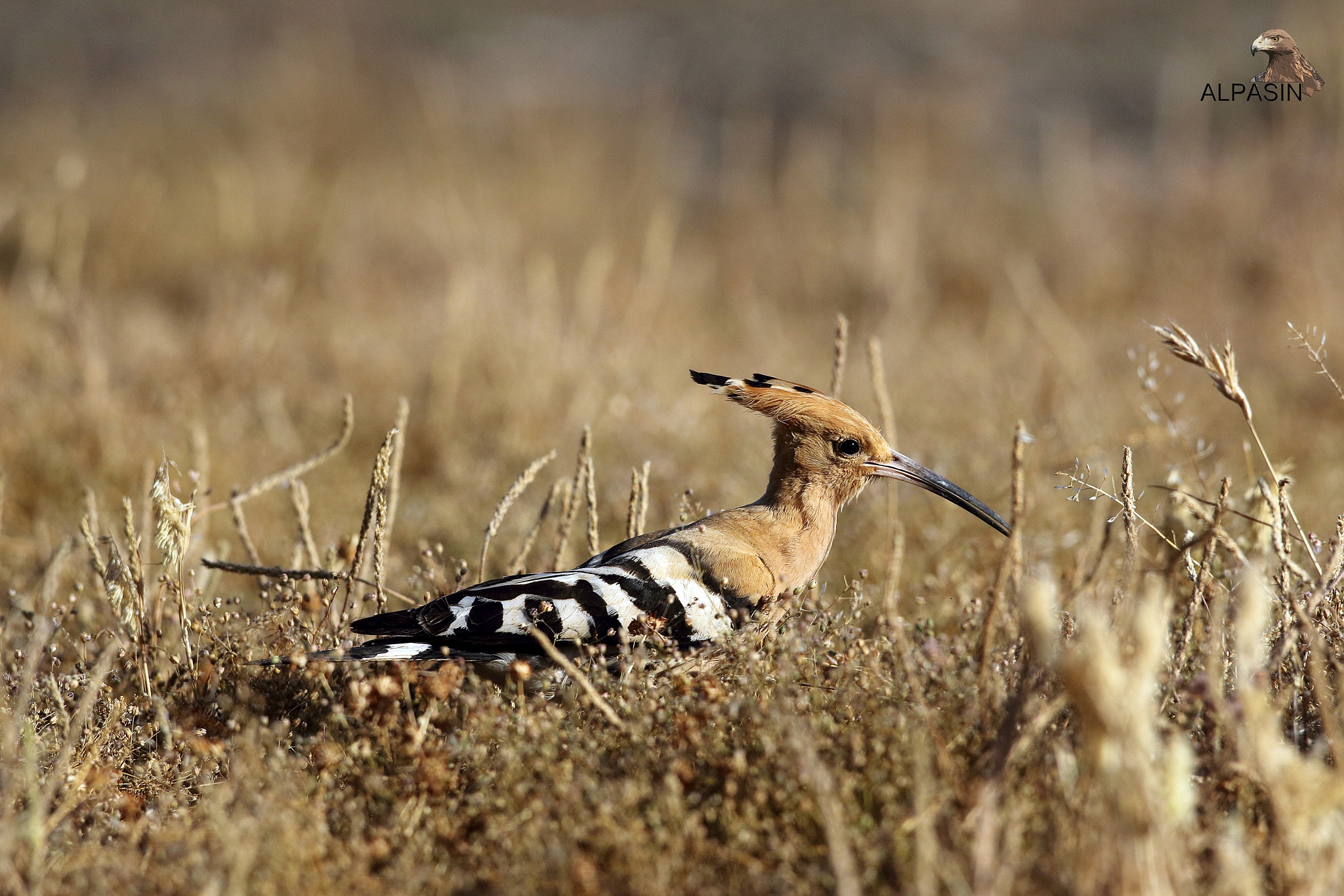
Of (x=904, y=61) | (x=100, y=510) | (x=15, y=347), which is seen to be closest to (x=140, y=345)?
(x=15, y=347)

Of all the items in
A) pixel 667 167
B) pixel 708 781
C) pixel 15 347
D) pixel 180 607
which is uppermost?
pixel 667 167

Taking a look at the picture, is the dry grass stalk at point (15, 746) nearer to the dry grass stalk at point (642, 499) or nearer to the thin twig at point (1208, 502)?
the dry grass stalk at point (642, 499)

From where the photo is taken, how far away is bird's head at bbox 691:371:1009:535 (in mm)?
2709

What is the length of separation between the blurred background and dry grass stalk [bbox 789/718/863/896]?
1.26 meters

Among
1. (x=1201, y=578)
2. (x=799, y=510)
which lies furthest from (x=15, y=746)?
(x=1201, y=578)

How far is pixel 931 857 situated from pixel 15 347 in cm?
511

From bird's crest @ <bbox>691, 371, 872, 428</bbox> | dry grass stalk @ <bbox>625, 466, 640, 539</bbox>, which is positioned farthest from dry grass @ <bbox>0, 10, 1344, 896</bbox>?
bird's crest @ <bbox>691, 371, 872, 428</bbox>

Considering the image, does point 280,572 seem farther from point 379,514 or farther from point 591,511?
point 591,511

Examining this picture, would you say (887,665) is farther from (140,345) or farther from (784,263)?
(784,263)

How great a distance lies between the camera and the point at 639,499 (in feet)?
8.73

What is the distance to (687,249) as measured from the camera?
9164 millimetres

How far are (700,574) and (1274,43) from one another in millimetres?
2223

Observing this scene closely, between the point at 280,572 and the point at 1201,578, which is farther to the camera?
the point at 280,572

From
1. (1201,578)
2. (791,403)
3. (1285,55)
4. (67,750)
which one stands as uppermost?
(1285,55)
